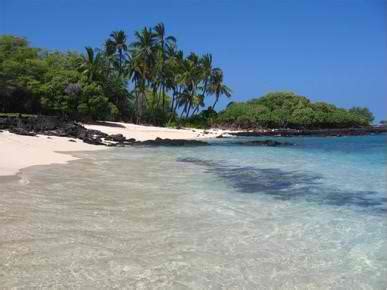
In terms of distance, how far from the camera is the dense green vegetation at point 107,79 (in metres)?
47.7

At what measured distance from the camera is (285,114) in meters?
74.5

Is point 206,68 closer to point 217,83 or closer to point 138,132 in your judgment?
point 217,83

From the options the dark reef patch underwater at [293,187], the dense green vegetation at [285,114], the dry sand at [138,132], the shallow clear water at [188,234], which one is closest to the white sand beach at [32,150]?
the shallow clear water at [188,234]

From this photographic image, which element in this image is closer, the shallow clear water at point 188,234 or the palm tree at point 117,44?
the shallow clear water at point 188,234

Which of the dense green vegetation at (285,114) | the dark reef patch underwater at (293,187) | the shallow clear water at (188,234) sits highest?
the dense green vegetation at (285,114)

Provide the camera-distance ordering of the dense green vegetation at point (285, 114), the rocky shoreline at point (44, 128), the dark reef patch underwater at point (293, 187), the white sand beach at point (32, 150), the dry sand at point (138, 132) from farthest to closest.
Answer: the dense green vegetation at point (285, 114), the dry sand at point (138, 132), the rocky shoreline at point (44, 128), the white sand beach at point (32, 150), the dark reef patch underwater at point (293, 187)

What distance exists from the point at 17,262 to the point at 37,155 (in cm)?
1324

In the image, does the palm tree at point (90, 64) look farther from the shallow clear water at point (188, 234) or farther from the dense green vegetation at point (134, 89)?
the shallow clear water at point (188, 234)

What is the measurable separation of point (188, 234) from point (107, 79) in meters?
52.0

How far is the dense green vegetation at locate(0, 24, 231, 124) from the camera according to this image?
1879 inches

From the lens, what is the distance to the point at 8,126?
87.3 feet

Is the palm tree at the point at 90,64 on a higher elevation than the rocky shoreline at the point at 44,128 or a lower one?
higher

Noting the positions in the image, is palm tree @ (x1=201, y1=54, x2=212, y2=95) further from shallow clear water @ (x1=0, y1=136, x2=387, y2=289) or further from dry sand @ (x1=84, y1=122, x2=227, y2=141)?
shallow clear water @ (x1=0, y1=136, x2=387, y2=289)

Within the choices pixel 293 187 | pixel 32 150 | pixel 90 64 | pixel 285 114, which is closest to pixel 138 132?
pixel 90 64
